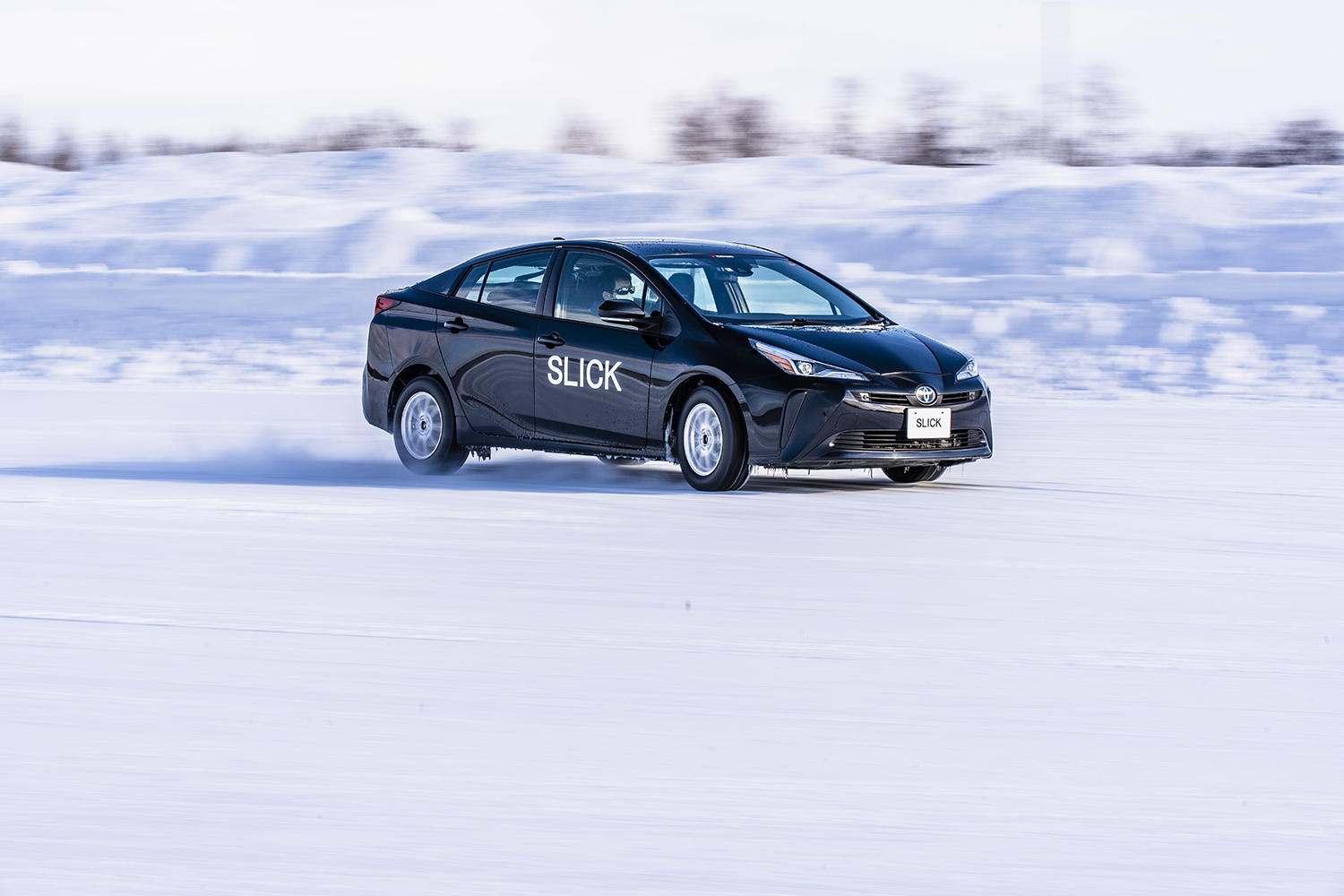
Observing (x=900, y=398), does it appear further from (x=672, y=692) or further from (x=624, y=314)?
(x=672, y=692)

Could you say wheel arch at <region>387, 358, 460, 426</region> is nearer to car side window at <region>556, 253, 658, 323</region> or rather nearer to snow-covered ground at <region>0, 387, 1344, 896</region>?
car side window at <region>556, 253, 658, 323</region>

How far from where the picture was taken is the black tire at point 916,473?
1171cm

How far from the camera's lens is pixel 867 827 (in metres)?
4.23

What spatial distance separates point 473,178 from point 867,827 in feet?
83.1

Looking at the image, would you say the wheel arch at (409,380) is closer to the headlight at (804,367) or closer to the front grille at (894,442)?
the headlight at (804,367)

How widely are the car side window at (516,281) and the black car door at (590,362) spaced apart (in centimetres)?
17

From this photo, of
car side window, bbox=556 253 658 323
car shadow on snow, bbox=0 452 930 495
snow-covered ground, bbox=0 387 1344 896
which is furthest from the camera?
car shadow on snow, bbox=0 452 930 495

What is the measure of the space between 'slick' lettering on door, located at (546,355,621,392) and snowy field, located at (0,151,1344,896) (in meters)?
0.59

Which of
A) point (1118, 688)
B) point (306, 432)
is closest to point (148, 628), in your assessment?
point (1118, 688)

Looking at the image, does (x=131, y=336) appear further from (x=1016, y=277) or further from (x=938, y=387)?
(x=938, y=387)

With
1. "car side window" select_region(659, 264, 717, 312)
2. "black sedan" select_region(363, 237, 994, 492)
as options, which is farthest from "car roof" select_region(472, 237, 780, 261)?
"car side window" select_region(659, 264, 717, 312)

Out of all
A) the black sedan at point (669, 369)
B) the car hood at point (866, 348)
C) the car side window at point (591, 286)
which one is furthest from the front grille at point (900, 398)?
the car side window at point (591, 286)

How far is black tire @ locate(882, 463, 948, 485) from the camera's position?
38.4ft

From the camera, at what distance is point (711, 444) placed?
10859 mm
